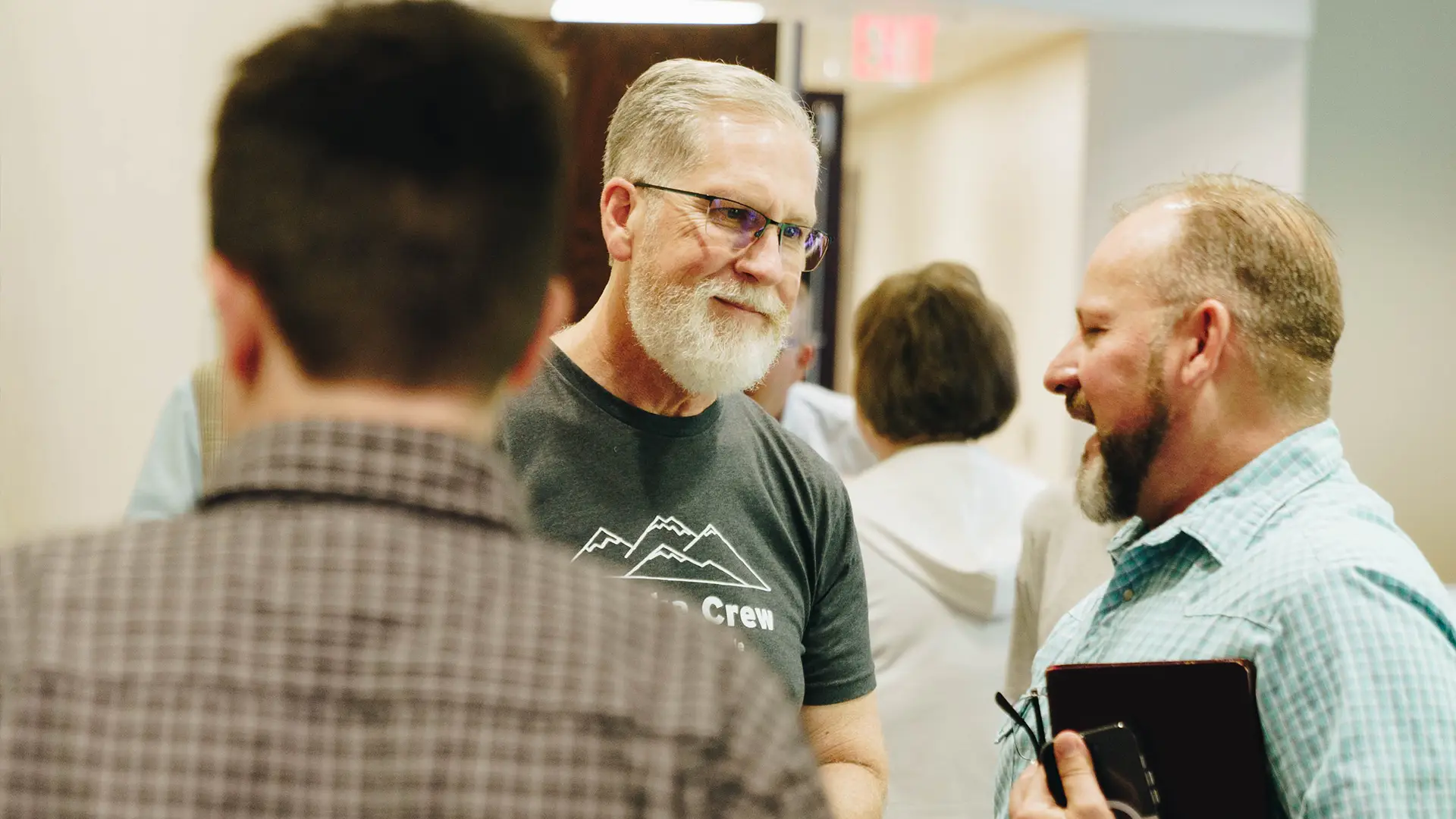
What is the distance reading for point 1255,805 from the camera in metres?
1.13

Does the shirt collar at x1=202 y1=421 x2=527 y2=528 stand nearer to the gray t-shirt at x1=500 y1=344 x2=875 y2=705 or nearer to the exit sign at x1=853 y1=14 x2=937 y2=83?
the gray t-shirt at x1=500 y1=344 x2=875 y2=705

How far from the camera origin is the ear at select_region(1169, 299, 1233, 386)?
1362 millimetres

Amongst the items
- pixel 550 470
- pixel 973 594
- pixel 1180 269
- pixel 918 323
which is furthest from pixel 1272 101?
pixel 550 470

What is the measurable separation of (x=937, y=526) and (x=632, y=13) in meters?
1.56

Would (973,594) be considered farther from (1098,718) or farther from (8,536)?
(8,536)

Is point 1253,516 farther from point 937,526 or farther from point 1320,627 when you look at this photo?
point 937,526

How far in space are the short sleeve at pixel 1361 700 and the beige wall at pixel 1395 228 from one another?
4123mm

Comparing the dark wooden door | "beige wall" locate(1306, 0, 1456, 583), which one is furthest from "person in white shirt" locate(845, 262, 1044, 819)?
"beige wall" locate(1306, 0, 1456, 583)

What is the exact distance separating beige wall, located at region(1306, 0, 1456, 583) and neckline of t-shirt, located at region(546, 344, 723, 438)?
158 inches

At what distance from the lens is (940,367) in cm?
244

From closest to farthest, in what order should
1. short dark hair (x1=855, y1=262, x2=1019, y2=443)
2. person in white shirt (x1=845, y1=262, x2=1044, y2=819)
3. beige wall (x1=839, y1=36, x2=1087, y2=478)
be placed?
person in white shirt (x1=845, y1=262, x2=1044, y2=819) < short dark hair (x1=855, y1=262, x2=1019, y2=443) < beige wall (x1=839, y1=36, x2=1087, y2=478)

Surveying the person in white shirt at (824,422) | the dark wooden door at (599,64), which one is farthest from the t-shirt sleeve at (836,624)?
the person in white shirt at (824,422)

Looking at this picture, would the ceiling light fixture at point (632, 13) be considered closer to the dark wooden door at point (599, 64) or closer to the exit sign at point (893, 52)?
the dark wooden door at point (599, 64)

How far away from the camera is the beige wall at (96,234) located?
2.15 meters
